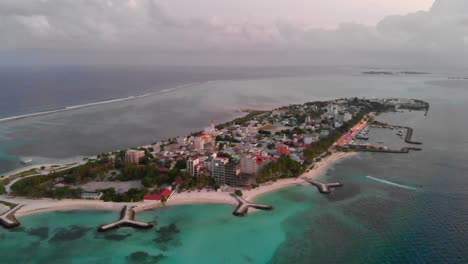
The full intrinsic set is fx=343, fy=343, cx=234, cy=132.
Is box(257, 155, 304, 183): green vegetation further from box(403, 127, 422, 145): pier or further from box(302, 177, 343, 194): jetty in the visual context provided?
box(403, 127, 422, 145): pier

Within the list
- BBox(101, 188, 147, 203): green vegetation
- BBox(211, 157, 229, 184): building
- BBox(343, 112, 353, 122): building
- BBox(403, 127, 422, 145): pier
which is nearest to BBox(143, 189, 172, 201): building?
BBox(101, 188, 147, 203): green vegetation

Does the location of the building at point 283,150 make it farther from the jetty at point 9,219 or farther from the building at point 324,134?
the jetty at point 9,219

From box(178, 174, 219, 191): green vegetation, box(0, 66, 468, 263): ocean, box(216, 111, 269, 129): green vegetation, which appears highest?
box(216, 111, 269, 129): green vegetation

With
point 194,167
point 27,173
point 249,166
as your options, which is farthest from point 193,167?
point 27,173

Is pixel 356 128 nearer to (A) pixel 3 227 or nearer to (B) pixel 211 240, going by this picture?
(B) pixel 211 240

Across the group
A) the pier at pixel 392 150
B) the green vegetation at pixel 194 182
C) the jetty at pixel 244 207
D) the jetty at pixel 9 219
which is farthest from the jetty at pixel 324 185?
the jetty at pixel 9 219

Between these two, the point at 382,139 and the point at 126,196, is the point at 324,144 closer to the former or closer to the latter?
the point at 382,139
